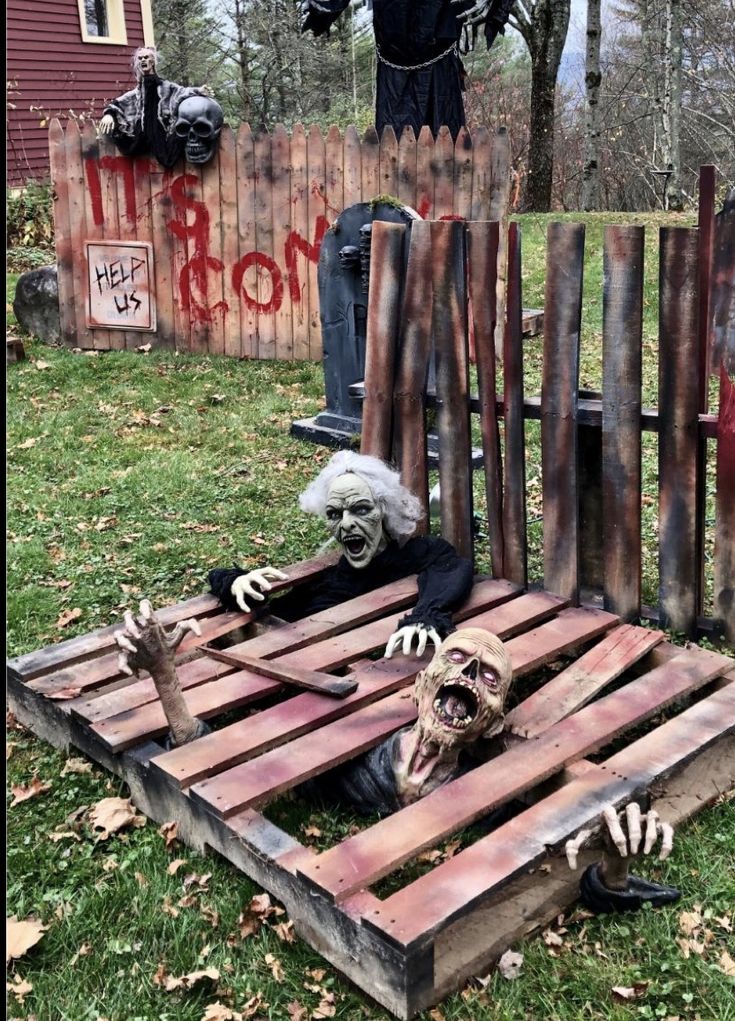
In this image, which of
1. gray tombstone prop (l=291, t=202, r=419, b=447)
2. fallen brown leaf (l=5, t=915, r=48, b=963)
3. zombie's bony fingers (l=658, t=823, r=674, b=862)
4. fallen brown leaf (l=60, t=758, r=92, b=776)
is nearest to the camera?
zombie's bony fingers (l=658, t=823, r=674, b=862)

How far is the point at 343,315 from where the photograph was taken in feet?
23.6

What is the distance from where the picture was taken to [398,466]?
16.5ft

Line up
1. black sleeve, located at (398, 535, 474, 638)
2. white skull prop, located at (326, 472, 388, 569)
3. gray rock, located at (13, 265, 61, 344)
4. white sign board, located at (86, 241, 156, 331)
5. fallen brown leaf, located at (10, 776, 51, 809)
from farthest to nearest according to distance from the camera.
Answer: gray rock, located at (13, 265, 61, 344), white sign board, located at (86, 241, 156, 331), white skull prop, located at (326, 472, 388, 569), black sleeve, located at (398, 535, 474, 638), fallen brown leaf, located at (10, 776, 51, 809)

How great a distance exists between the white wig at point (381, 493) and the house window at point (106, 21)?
60.2ft

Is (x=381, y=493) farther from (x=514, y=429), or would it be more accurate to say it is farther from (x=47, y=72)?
(x=47, y=72)

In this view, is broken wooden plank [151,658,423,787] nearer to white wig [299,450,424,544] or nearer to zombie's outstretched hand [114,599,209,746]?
zombie's outstretched hand [114,599,209,746]

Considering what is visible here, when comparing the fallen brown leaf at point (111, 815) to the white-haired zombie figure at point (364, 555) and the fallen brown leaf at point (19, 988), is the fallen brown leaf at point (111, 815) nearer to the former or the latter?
the fallen brown leaf at point (19, 988)

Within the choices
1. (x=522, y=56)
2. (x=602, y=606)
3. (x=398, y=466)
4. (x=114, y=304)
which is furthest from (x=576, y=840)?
(x=522, y=56)

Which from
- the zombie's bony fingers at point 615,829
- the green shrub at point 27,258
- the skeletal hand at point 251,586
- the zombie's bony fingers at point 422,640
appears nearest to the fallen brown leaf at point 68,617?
the skeletal hand at point 251,586

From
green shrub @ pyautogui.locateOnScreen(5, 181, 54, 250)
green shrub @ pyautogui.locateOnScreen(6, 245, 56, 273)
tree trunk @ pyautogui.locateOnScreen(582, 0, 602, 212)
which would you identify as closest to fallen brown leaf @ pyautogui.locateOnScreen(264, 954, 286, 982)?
green shrub @ pyautogui.locateOnScreen(6, 245, 56, 273)

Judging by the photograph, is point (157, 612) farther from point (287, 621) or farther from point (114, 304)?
point (114, 304)

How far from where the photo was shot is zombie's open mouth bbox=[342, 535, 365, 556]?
14.6 ft

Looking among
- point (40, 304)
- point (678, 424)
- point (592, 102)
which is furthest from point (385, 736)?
point (592, 102)

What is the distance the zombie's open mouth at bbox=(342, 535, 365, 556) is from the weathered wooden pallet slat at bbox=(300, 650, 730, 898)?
1.32 metres
